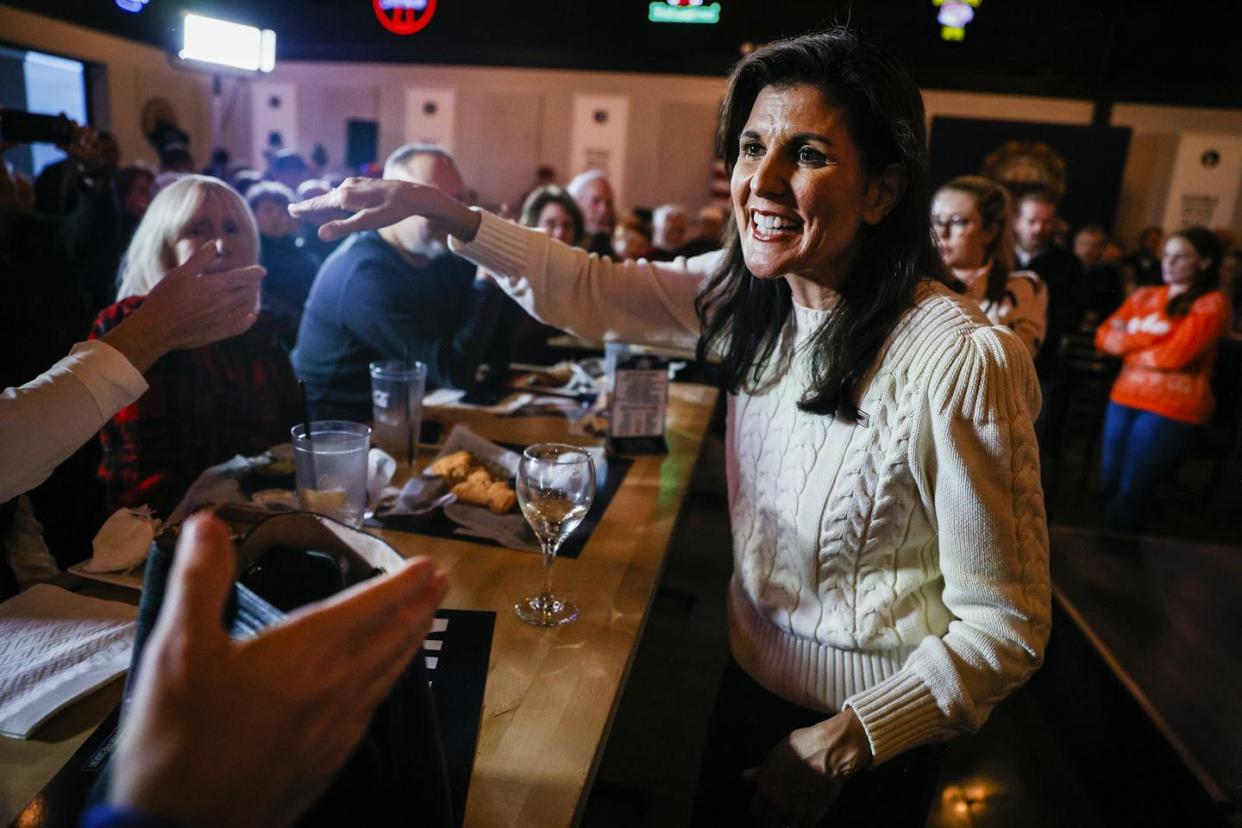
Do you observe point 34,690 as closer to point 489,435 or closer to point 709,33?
point 489,435

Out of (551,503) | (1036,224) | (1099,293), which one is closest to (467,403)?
(551,503)

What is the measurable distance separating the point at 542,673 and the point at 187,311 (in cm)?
72

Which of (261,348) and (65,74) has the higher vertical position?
(65,74)

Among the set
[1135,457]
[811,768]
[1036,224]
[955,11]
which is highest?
[955,11]

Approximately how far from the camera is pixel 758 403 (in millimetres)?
1200

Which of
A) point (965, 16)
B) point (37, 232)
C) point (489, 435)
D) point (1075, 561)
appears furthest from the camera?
point (965, 16)

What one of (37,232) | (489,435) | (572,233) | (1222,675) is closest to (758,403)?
(489,435)

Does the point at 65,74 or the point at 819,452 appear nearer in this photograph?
the point at 819,452

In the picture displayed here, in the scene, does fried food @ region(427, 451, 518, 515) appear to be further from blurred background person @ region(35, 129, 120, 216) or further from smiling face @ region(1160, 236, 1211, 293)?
smiling face @ region(1160, 236, 1211, 293)

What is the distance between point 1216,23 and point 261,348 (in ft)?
27.4

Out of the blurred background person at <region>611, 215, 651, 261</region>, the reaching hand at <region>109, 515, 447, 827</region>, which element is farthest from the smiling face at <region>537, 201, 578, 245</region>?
the reaching hand at <region>109, 515, 447, 827</region>

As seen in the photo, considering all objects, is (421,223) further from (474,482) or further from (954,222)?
(954,222)

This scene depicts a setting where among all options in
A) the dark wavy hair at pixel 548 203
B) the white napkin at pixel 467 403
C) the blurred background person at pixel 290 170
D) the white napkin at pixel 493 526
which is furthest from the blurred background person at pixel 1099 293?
the blurred background person at pixel 290 170

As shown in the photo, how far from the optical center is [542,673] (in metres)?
0.94
